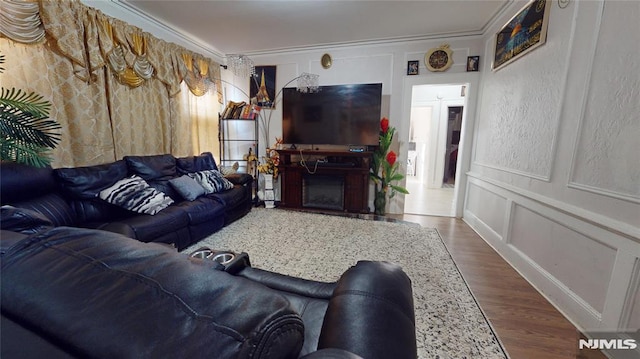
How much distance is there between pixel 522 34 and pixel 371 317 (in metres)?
3.12

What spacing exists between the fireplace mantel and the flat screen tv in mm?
214

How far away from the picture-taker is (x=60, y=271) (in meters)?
0.44

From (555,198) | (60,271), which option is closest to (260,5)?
(60,271)

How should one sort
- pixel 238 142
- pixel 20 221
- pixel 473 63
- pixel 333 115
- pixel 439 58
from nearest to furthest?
pixel 20 221, pixel 473 63, pixel 439 58, pixel 333 115, pixel 238 142

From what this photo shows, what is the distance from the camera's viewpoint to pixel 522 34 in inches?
94.4

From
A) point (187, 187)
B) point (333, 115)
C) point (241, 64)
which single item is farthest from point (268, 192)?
point (241, 64)

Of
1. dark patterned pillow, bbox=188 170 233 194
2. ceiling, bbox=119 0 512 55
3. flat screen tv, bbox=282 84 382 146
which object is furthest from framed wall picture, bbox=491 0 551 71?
dark patterned pillow, bbox=188 170 233 194

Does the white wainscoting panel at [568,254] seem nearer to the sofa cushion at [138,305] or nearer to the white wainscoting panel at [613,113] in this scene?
the white wainscoting panel at [613,113]

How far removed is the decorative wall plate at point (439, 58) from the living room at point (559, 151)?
7cm

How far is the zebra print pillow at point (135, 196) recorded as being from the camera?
7.19 ft

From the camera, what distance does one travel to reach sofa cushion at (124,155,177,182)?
8.52 feet

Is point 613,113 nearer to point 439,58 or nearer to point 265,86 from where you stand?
point 439,58

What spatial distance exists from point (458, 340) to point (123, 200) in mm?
2781

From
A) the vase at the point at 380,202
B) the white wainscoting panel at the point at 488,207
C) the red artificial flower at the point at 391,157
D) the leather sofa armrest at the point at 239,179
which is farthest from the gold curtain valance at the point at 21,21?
the white wainscoting panel at the point at 488,207
